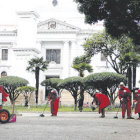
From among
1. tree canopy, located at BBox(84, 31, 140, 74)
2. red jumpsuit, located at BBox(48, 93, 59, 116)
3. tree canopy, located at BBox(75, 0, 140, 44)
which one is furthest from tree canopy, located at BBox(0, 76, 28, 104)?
tree canopy, located at BBox(75, 0, 140, 44)

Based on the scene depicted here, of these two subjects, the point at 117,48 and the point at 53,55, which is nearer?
the point at 117,48

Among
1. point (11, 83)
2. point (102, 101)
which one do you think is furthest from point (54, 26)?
point (102, 101)

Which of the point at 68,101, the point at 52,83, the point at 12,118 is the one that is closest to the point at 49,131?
the point at 12,118

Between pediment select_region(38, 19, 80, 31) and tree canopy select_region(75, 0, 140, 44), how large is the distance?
133 ft

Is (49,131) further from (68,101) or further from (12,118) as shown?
(68,101)

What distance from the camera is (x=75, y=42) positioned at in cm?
5491

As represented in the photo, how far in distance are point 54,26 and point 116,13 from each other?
42.8 meters

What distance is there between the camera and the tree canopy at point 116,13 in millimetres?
12469

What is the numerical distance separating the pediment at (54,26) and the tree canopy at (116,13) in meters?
40.4

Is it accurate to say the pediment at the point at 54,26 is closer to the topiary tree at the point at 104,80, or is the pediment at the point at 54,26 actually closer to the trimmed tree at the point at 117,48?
A: the trimmed tree at the point at 117,48

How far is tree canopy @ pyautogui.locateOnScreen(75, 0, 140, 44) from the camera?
1247cm

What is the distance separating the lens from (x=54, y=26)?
55.2 meters

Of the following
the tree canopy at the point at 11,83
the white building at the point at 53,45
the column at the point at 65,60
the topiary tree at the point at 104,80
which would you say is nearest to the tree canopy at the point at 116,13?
the topiary tree at the point at 104,80

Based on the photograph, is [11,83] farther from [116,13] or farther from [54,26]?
[116,13]
